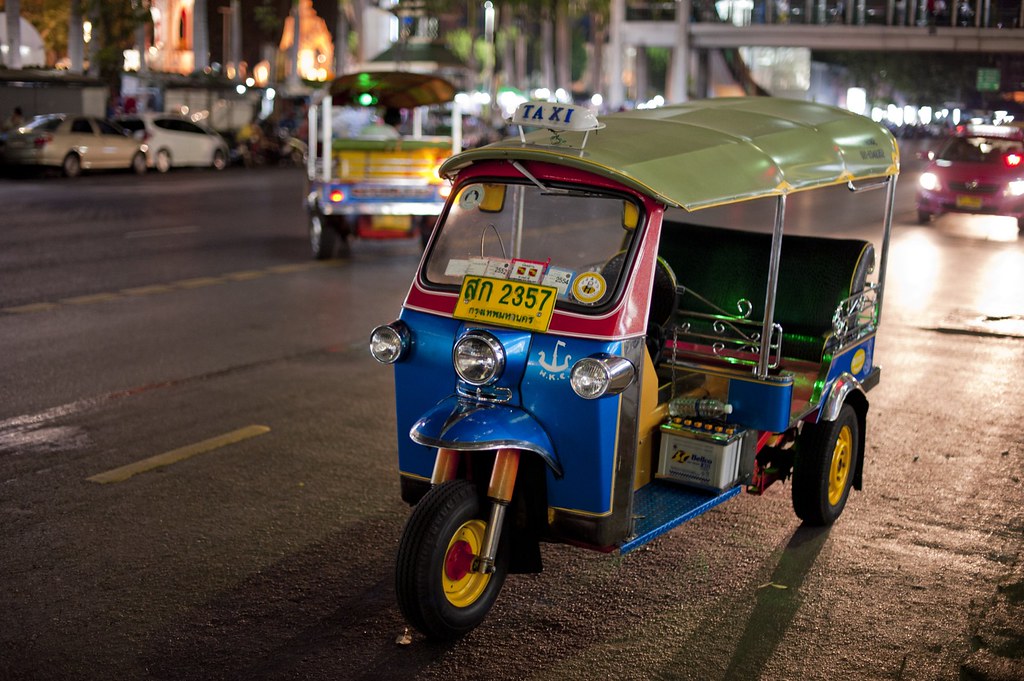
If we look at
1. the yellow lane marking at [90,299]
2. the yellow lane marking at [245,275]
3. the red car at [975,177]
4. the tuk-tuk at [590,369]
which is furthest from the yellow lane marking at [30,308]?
the red car at [975,177]

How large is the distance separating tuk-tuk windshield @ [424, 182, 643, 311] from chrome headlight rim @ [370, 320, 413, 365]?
0.27 metres

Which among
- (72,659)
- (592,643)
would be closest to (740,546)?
(592,643)

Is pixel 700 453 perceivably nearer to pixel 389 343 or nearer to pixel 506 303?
pixel 506 303

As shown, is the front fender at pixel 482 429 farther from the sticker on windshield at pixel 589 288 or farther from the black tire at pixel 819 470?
the black tire at pixel 819 470

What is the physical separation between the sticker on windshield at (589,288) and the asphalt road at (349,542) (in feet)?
4.14

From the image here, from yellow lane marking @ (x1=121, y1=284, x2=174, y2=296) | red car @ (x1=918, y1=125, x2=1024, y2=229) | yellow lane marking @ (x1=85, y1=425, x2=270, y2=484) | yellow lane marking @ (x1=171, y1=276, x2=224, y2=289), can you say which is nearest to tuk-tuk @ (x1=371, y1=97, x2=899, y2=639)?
yellow lane marking @ (x1=85, y1=425, x2=270, y2=484)

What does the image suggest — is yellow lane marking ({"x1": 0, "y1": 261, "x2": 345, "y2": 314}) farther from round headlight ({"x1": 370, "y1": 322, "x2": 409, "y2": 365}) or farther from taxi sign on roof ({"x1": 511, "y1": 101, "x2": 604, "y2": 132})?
taxi sign on roof ({"x1": 511, "y1": 101, "x2": 604, "y2": 132})

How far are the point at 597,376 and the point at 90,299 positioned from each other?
841 cm

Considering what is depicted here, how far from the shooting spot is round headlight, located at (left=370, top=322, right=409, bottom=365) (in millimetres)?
4863

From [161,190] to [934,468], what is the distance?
20299 millimetres

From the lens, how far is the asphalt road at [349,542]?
4430 mm

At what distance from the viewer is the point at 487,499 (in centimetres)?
448

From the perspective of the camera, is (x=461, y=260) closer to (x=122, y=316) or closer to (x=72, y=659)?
(x=72, y=659)

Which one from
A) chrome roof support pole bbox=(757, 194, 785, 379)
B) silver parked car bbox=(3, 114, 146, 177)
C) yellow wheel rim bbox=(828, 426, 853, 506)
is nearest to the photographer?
chrome roof support pole bbox=(757, 194, 785, 379)
